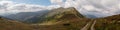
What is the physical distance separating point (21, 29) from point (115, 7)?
23.3m

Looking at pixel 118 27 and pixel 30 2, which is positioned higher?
pixel 30 2

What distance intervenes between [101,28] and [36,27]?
13.9 meters

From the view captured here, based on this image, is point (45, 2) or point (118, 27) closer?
point (118, 27)

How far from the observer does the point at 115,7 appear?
197 ft

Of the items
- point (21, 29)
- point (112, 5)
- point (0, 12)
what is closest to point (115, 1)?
point (112, 5)

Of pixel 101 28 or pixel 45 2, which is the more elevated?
pixel 45 2

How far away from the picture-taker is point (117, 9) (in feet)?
196

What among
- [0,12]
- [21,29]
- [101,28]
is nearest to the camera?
[21,29]

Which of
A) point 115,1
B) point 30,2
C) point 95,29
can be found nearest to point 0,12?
point 30,2

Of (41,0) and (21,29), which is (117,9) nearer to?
(41,0)

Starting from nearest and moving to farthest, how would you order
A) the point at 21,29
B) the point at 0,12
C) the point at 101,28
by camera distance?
the point at 21,29
the point at 101,28
the point at 0,12

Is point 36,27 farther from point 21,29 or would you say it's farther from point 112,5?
point 112,5

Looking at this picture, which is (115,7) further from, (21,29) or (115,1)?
(21,29)

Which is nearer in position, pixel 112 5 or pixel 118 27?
pixel 118 27
